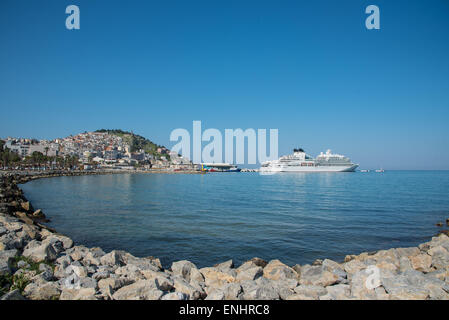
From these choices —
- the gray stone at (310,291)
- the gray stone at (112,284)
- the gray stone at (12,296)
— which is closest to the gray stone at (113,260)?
the gray stone at (112,284)

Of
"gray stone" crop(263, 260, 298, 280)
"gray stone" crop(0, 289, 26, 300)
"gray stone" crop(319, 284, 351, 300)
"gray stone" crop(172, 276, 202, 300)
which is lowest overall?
"gray stone" crop(263, 260, 298, 280)

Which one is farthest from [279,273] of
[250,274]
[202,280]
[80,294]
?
[80,294]

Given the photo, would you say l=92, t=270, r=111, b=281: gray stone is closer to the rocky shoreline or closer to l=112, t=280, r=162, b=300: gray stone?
the rocky shoreline

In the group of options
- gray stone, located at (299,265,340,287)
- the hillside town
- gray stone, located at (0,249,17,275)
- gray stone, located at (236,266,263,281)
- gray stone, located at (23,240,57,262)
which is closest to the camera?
gray stone, located at (0,249,17,275)

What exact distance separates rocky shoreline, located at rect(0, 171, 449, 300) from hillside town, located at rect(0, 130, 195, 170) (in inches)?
3217

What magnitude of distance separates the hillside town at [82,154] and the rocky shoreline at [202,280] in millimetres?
81703

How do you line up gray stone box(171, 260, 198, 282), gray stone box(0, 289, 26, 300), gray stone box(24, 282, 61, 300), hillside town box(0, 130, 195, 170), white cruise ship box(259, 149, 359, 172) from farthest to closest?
white cruise ship box(259, 149, 359, 172), hillside town box(0, 130, 195, 170), gray stone box(171, 260, 198, 282), gray stone box(24, 282, 61, 300), gray stone box(0, 289, 26, 300)

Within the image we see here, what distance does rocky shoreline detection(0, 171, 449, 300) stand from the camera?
4355 millimetres

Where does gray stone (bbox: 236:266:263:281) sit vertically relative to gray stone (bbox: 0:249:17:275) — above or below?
below

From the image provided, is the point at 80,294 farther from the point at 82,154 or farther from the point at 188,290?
the point at 82,154

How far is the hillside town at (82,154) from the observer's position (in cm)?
8450

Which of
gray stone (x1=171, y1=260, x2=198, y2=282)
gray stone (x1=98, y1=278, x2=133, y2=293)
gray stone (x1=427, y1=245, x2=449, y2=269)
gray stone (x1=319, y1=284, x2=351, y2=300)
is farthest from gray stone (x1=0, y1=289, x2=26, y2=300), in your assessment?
gray stone (x1=427, y1=245, x2=449, y2=269)

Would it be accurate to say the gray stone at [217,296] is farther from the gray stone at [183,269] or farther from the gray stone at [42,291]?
the gray stone at [42,291]
